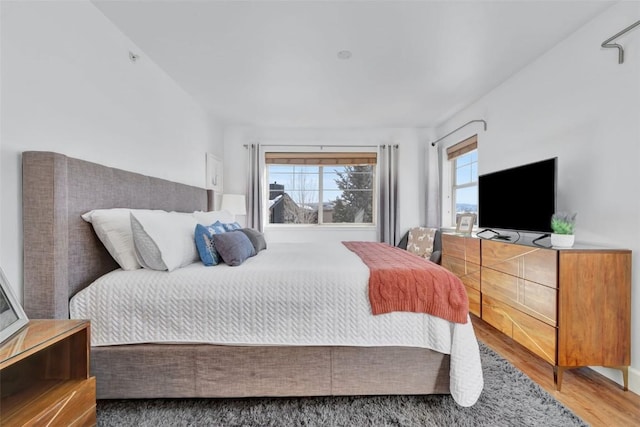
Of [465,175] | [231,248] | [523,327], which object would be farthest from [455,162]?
[231,248]

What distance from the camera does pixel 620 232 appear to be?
1998mm

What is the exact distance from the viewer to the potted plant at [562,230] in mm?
2031

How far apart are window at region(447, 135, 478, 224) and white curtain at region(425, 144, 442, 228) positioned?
0.20m

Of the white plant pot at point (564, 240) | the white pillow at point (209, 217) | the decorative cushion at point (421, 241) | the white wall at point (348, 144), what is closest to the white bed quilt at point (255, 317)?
the white plant pot at point (564, 240)

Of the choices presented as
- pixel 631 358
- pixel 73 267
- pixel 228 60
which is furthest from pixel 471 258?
pixel 73 267

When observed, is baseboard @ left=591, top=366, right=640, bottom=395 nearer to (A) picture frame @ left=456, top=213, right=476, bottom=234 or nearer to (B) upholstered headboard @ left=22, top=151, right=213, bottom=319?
(A) picture frame @ left=456, top=213, right=476, bottom=234

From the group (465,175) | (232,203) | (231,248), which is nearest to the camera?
(231,248)

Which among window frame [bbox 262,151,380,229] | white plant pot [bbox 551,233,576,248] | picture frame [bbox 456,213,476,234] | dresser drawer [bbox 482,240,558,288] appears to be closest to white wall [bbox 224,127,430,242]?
window frame [bbox 262,151,380,229]

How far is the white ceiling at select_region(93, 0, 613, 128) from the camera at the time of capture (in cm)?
207

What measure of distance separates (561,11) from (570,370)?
7.97ft

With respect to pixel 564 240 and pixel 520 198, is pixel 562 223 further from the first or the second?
pixel 520 198

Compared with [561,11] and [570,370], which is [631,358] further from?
[561,11]

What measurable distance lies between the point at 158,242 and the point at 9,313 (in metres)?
0.67

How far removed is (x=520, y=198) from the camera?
2.64 metres
